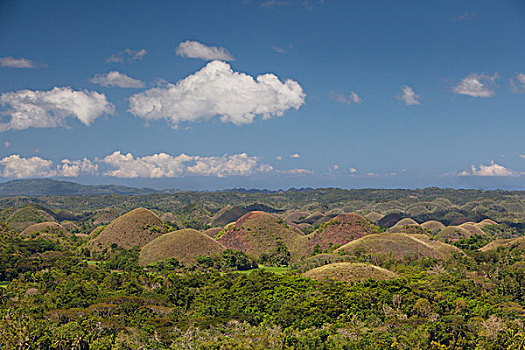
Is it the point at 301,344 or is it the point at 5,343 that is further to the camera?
the point at 301,344

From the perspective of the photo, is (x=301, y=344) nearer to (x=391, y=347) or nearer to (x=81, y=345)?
(x=391, y=347)

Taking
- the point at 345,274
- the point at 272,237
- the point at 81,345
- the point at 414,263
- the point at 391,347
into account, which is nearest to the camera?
the point at 81,345

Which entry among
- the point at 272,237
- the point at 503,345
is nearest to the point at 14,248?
the point at 272,237

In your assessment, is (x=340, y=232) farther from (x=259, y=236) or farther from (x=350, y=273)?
(x=350, y=273)

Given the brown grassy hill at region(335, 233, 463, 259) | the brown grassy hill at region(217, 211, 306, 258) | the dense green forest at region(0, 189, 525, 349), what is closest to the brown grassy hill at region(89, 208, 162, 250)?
the dense green forest at region(0, 189, 525, 349)

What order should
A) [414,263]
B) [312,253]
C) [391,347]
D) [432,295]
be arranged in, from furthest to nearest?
[312,253], [414,263], [432,295], [391,347]

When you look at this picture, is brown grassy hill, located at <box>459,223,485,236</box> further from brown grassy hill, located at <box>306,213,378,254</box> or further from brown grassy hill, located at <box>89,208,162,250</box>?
brown grassy hill, located at <box>89,208,162,250</box>
